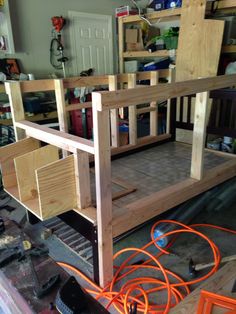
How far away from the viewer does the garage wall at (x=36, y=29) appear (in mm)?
3736

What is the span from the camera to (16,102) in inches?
64.9

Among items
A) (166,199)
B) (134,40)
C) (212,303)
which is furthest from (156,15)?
(212,303)

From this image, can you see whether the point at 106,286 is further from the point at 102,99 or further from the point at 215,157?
the point at 215,157

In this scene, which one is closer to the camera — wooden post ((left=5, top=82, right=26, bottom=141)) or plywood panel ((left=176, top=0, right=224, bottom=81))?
wooden post ((left=5, top=82, right=26, bottom=141))

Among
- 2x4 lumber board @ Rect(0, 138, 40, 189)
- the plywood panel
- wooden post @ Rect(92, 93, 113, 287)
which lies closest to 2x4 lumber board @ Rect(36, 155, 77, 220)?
wooden post @ Rect(92, 93, 113, 287)

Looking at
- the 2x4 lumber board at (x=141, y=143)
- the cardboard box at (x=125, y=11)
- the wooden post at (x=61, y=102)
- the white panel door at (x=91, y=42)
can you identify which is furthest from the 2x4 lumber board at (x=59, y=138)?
the cardboard box at (x=125, y=11)

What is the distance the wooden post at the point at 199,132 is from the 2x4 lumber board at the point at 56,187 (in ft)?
2.79

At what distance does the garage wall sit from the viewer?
3.74 meters

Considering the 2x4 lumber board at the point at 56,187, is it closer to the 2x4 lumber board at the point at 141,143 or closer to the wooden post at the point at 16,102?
the wooden post at the point at 16,102

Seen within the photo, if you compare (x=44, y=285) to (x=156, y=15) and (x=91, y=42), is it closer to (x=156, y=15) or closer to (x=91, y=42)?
(x=156, y=15)

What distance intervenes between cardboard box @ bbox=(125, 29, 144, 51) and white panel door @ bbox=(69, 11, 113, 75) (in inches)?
24.9

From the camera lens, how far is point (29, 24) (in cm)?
383

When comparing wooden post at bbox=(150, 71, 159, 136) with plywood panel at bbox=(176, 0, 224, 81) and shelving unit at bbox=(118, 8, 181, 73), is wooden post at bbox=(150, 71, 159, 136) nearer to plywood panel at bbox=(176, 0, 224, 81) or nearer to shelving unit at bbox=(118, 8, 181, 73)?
plywood panel at bbox=(176, 0, 224, 81)

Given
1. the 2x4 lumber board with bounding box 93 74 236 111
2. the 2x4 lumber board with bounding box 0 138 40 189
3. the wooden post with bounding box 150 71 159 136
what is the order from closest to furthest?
the 2x4 lumber board with bounding box 93 74 236 111 → the 2x4 lumber board with bounding box 0 138 40 189 → the wooden post with bounding box 150 71 159 136
